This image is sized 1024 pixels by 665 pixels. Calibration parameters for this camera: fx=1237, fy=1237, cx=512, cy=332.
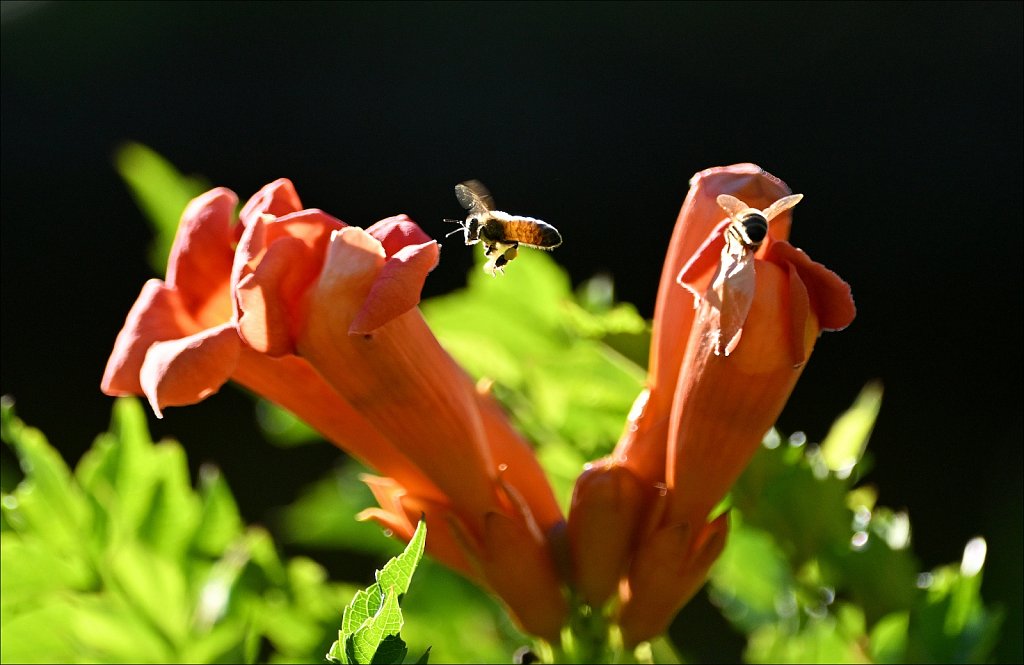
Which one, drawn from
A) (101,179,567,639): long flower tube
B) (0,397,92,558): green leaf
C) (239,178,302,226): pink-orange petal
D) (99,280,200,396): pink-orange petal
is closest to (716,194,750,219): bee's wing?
(101,179,567,639): long flower tube

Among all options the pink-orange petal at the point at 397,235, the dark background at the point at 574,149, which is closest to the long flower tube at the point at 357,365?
the pink-orange petal at the point at 397,235

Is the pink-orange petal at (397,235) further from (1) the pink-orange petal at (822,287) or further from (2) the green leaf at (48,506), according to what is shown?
(2) the green leaf at (48,506)

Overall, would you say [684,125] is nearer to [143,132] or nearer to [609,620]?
[143,132]

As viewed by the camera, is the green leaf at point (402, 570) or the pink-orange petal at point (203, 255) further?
the pink-orange petal at point (203, 255)

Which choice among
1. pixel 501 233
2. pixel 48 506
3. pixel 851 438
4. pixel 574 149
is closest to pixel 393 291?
pixel 501 233

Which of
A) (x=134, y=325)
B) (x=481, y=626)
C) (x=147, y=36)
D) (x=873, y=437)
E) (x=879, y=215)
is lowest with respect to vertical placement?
(x=873, y=437)

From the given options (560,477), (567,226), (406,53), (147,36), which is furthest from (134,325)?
(147,36)

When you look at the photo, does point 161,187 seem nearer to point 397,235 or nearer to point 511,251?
point 511,251
